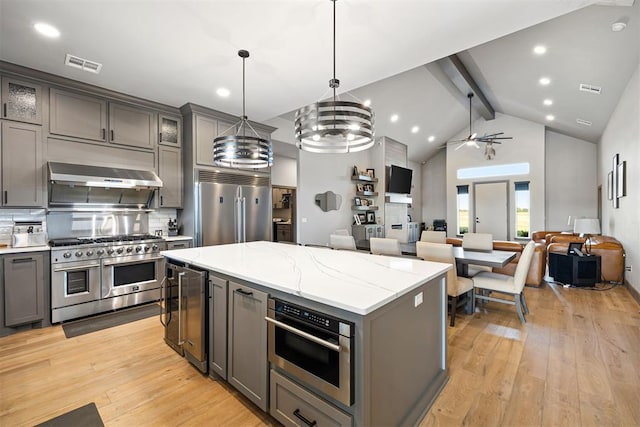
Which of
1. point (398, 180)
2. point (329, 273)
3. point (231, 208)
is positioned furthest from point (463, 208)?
point (329, 273)

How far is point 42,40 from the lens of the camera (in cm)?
264

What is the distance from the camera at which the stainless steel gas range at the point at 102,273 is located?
3.17 meters

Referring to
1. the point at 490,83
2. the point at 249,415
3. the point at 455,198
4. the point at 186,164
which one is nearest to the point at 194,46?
the point at 186,164

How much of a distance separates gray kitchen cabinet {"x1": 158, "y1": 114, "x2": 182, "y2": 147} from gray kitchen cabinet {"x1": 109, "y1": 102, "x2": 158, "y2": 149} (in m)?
0.07

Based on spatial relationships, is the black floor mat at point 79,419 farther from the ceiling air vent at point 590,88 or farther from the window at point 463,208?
the window at point 463,208

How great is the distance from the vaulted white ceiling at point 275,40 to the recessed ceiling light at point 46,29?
54mm

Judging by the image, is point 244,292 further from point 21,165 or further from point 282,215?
point 282,215

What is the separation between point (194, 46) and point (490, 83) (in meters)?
6.57

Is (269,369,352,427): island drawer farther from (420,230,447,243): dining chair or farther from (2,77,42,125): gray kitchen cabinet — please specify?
(2,77,42,125): gray kitchen cabinet

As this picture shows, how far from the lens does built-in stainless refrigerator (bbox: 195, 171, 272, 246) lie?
428 centimetres

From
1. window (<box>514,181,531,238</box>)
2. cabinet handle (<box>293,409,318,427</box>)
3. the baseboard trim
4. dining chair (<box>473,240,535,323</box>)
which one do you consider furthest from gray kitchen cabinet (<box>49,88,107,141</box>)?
window (<box>514,181,531,238</box>)

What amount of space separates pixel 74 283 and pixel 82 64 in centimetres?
244

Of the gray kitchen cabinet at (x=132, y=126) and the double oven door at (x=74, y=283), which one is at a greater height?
the gray kitchen cabinet at (x=132, y=126)

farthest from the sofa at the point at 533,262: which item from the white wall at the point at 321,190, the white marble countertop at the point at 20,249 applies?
the white marble countertop at the point at 20,249
